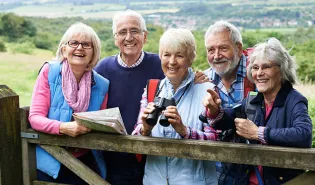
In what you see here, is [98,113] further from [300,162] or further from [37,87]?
[300,162]

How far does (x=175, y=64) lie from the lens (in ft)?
11.6

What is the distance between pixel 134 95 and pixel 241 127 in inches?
47.2

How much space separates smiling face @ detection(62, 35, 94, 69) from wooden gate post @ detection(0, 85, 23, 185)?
58 centimetres

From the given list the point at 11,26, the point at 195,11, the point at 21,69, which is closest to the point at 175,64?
the point at 21,69

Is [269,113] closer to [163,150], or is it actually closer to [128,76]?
[163,150]

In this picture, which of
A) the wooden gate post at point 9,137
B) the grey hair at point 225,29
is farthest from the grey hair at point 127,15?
the wooden gate post at point 9,137

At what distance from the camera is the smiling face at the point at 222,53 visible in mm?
4164

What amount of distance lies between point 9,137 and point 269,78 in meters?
2.18

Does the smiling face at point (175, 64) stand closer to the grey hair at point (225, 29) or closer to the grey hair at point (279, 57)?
the grey hair at point (279, 57)

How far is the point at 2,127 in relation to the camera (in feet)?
13.1

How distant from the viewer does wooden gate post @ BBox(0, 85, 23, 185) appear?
13.2 ft

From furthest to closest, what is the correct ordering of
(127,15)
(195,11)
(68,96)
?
(195,11)
(127,15)
(68,96)

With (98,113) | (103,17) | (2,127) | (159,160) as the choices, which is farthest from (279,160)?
(103,17)

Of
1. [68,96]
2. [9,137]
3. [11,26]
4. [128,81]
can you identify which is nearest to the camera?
[68,96]
